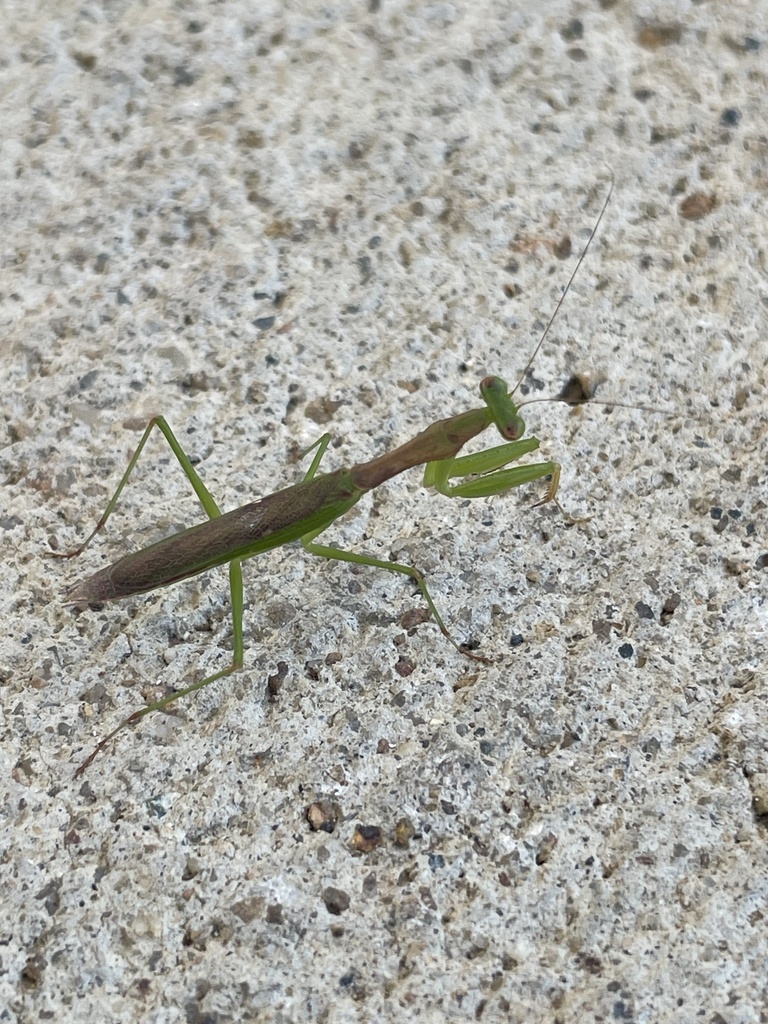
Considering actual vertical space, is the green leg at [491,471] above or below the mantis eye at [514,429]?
below

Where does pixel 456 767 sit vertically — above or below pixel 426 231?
below

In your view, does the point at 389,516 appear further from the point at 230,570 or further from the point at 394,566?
the point at 230,570

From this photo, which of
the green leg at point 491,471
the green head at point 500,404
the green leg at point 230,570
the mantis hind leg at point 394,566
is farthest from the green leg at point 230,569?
the green head at point 500,404

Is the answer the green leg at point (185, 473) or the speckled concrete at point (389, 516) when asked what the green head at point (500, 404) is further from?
the green leg at point (185, 473)

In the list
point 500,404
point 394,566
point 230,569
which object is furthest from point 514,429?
point 230,569

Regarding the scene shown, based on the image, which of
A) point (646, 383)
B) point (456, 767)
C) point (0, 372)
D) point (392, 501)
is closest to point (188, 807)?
point (456, 767)

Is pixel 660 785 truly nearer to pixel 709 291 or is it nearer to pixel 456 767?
pixel 456 767

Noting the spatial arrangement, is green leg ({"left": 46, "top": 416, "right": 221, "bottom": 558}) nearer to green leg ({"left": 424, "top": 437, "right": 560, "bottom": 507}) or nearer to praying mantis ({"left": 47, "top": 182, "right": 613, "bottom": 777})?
praying mantis ({"left": 47, "top": 182, "right": 613, "bottom": 777})
